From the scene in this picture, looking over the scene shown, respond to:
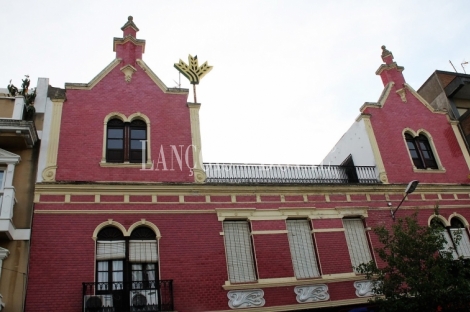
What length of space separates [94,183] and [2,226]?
326 cm

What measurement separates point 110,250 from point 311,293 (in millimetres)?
7266

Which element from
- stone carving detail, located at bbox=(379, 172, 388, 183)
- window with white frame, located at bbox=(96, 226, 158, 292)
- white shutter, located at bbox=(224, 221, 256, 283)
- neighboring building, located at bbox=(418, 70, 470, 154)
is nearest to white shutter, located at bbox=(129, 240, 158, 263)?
window with white frame, located at bbox=(96, 226, 158, 292)

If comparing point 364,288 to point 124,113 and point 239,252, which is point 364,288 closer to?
point 239,252

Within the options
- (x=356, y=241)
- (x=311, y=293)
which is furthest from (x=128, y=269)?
(x=356, y=241)

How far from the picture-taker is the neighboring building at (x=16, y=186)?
46.0 feet

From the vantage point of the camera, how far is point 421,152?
21.6 meters

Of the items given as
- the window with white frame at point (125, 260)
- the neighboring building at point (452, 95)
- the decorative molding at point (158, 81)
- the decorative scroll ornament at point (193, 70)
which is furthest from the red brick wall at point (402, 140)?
the window with white frame at point (125, 260)

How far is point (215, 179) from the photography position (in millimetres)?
18000

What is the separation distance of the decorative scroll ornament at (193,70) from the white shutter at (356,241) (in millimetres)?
8778

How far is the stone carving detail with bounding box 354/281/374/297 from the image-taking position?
1680cm

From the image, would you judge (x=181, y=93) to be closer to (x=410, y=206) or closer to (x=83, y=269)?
(x=83, y=269)

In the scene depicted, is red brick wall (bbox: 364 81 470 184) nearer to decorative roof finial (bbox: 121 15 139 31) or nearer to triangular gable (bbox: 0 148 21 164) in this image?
decorative roof finial (bbox: 121 15 139 31)

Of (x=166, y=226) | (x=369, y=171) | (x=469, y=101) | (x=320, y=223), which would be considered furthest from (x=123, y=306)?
(x=469, y=101)

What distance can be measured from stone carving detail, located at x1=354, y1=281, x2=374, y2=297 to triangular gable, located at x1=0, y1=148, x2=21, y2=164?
43.0 ft
